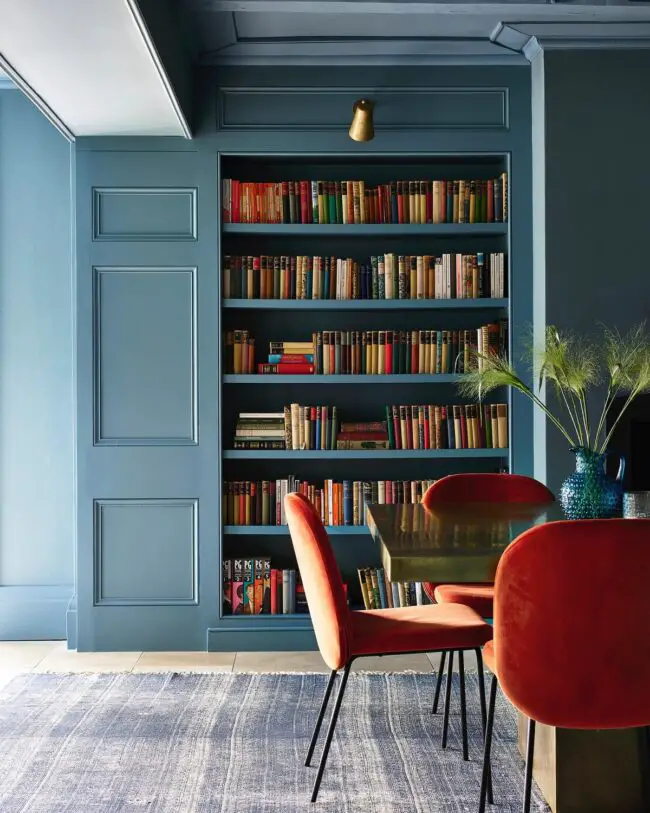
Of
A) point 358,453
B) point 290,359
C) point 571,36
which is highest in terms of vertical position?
point 571,36

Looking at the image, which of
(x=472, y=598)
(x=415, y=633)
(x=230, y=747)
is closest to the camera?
(x=415, y=633)

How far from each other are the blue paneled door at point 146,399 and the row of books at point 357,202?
17 cm

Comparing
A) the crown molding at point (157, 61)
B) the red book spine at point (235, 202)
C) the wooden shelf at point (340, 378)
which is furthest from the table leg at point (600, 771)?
the red book spine at point (235, 202)

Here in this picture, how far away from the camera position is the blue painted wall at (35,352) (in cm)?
438

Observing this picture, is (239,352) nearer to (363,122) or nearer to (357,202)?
(357,202)

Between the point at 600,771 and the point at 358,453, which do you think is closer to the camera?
the point at 600,771

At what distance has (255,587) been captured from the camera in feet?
13.5

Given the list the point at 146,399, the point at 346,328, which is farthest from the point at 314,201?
the point at 146,399

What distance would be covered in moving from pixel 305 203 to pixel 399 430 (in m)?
1.17

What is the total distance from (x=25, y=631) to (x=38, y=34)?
2.79 metres

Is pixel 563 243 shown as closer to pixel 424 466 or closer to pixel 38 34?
pixel 424 466

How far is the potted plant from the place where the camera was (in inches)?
103

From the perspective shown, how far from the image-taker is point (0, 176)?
14.3ft

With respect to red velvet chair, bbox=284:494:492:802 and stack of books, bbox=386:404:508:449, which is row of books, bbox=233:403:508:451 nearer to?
stack of books, bbox=386:404:508:449
